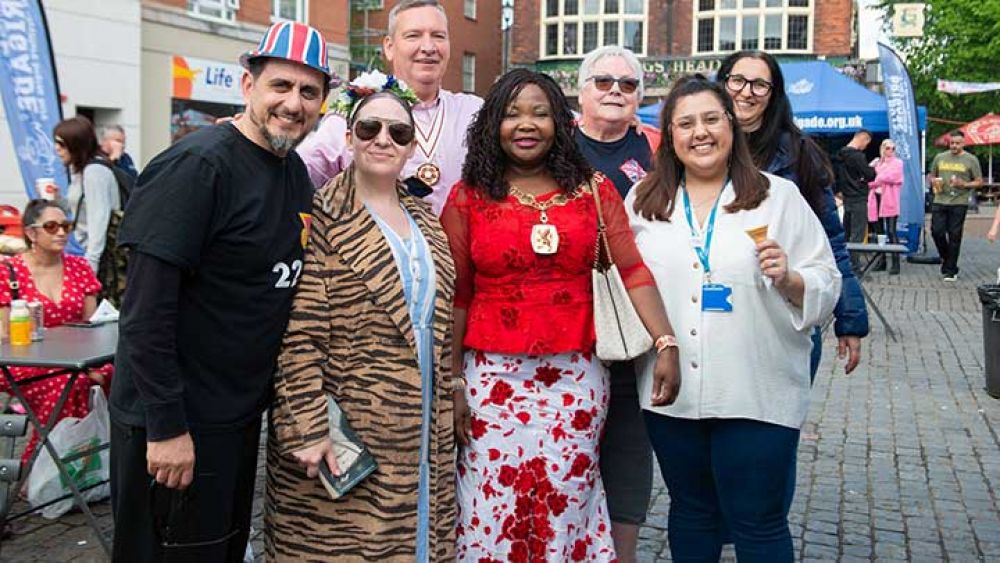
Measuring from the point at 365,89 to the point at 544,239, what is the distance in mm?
726

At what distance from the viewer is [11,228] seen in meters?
6.41

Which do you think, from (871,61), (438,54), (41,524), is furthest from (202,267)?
(871,61)

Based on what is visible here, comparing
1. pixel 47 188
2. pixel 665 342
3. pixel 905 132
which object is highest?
pixel 905 132

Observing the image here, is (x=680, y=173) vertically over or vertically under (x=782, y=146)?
under

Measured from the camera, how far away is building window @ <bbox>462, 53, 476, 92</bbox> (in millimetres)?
32281

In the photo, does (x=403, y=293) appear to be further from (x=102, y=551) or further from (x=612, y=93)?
(x=102, y=551)

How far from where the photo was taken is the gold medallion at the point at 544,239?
297 cm

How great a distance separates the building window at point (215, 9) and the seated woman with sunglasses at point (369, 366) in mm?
16829

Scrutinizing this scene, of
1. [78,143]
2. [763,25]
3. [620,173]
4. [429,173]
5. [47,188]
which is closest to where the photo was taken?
[429,173]

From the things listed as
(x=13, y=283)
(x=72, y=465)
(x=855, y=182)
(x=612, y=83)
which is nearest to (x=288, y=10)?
(x=855, y=182)

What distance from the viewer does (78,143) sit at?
22.6 ft

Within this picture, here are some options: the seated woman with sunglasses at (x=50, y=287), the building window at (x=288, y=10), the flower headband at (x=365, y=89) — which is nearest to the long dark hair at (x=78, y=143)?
the seated woman with sunglasses at (x=50, y=287)

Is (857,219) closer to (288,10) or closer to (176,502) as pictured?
(288,10)

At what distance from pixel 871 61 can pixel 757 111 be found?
27463 mm
